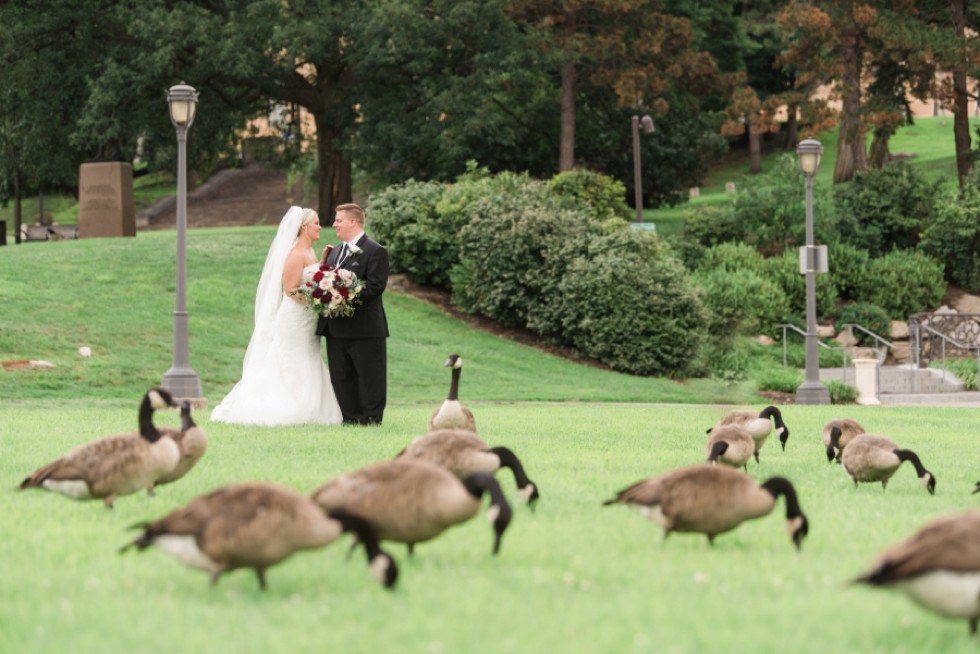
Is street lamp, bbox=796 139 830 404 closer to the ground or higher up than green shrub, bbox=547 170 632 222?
closer to the ground

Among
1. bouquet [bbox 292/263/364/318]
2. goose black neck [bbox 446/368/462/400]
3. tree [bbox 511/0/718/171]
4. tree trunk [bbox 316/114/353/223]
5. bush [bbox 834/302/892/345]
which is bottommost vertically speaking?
goose black neck [bbox 446/368/462/400]

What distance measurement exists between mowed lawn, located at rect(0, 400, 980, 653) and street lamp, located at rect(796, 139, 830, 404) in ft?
52.0

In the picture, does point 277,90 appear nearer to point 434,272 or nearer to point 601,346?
point 434,272

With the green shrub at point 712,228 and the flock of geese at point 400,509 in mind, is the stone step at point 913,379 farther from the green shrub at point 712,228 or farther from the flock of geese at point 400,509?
the flock of geese at point 400,509

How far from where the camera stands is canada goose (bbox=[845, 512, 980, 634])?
5.43 meters

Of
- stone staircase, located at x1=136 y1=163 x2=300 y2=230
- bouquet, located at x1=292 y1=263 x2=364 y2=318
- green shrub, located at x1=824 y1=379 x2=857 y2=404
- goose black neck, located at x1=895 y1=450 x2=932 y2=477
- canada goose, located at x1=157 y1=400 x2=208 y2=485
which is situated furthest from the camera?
stone staircase, located at x1=136 y1=163 x2=300 y2=230

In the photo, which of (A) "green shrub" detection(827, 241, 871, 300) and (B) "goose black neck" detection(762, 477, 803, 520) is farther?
(A) "green shrub" detection(827, 241, 871, 300)

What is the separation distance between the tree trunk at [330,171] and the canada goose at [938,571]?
44.6 metres

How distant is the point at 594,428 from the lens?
1770cm

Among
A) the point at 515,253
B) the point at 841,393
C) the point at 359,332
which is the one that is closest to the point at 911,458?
the point at 359,332

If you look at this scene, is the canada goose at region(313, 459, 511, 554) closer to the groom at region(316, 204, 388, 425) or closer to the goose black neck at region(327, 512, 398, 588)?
the goose black neck at region(327, 512, 398, 588)

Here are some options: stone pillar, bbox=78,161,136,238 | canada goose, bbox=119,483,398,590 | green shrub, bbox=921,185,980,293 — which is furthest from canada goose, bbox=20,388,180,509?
green shrub, bbox=921,185,980,293

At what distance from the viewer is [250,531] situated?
6.13 m

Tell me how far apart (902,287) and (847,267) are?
181 cm
